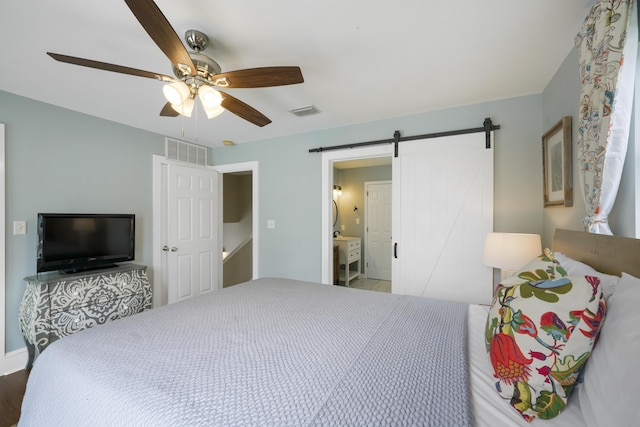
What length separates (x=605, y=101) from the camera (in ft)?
3.64

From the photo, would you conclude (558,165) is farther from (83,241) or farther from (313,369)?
(83,241)

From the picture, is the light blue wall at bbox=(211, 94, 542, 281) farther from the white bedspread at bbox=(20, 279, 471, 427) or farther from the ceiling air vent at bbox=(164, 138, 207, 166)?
the white bedspread at bbox=(20, 279, 471, 427)

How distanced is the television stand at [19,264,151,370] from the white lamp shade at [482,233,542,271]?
3.32 m

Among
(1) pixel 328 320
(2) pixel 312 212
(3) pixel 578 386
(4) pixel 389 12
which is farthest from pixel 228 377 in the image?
(2) pixel 312 212

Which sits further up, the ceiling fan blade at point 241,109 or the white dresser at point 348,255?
the ceiling fan blade at point 241,109

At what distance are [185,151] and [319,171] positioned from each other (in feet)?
6.46

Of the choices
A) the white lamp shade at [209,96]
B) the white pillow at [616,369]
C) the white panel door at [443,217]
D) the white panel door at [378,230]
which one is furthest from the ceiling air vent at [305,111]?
the white panel door at [378,230]

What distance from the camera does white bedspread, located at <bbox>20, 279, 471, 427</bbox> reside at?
2.43 ft

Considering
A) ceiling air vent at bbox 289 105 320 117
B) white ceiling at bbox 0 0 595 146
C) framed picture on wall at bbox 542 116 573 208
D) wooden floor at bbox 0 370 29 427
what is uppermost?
white ceiling at bbox 0 0 595 146

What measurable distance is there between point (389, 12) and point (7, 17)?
2029mm

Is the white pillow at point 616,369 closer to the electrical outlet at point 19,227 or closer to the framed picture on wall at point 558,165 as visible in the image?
the framed picture on wall at point 558,165

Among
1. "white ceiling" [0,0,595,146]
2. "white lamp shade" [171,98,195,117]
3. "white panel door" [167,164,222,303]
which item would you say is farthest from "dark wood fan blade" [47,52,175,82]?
"white panel door" [167,164,222,303]

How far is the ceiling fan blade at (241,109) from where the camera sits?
1.72 m

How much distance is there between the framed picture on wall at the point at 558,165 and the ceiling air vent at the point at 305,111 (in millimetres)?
1915
